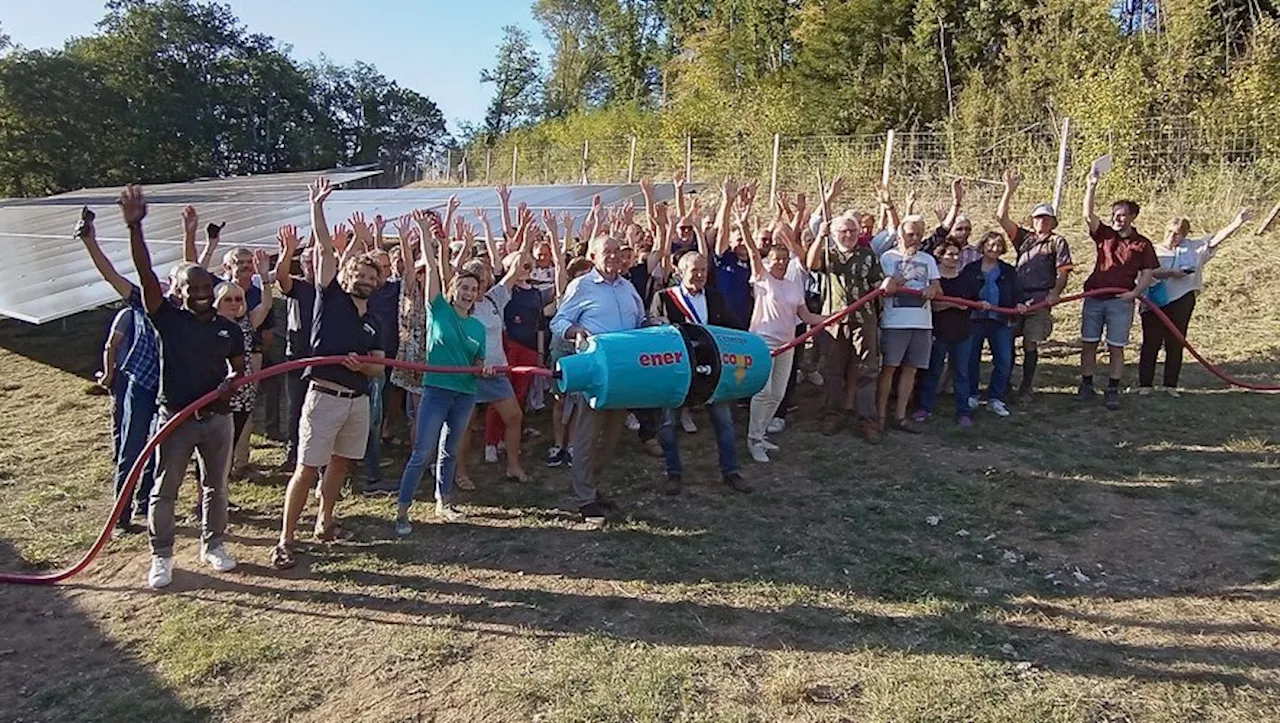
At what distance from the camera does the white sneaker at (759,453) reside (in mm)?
6578

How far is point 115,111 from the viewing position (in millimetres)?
51031

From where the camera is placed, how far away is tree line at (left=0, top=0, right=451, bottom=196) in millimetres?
45531

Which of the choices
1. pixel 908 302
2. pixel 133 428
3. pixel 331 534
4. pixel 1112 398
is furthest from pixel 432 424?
pixel 1112 398

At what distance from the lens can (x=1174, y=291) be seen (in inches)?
319

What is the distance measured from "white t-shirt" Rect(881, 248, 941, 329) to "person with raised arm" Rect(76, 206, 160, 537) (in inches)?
196

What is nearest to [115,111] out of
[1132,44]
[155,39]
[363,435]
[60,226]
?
[155,39]

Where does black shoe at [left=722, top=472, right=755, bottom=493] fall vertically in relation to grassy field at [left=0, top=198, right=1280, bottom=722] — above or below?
above

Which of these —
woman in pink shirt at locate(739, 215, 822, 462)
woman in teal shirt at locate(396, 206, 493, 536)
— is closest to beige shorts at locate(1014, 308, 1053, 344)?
woman in pink shirt at locate(739, 215, 822, 462)

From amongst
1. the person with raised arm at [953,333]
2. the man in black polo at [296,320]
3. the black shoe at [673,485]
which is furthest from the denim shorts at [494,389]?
the person with raised arm at [953,333]

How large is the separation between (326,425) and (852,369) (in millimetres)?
4229

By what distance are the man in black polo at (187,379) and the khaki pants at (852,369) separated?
4.42 meters

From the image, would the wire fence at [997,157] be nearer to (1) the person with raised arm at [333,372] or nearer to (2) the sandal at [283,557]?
(1) the person with raised arm at [333,372]

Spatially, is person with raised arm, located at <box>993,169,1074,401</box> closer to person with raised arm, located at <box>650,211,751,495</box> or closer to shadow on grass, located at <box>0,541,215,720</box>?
person with raised arm, located at <box>650,211,751,495</box>

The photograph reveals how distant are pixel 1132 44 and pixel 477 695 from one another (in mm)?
19470
